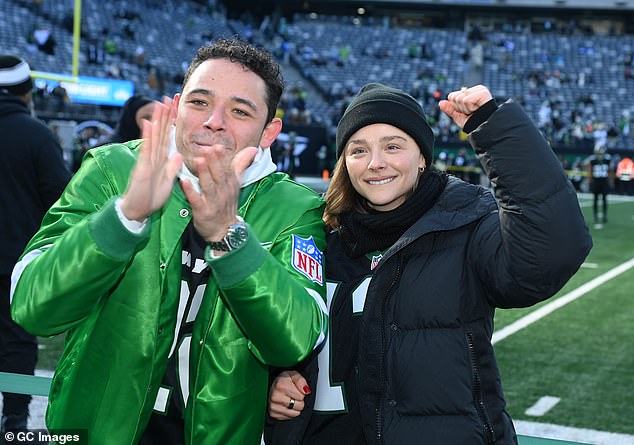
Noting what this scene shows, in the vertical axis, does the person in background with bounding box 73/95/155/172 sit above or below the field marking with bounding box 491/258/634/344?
above

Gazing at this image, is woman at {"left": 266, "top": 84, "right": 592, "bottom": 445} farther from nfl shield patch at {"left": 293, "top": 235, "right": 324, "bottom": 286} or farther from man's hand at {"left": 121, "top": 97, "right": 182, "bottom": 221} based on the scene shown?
man's hand at {"left": 121, "top": 97, "right": 182, "bottom": 221}

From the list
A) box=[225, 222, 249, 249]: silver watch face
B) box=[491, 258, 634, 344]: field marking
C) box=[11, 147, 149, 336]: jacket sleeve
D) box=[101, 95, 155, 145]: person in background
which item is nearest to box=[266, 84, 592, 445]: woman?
box=[225, 222, 249, 249]: silver watch face

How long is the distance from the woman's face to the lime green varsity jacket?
0.25 meters

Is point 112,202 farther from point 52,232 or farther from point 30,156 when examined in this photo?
point 30,156

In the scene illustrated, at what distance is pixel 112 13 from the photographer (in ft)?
124

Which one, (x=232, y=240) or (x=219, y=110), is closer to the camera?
(x=232, y=240)

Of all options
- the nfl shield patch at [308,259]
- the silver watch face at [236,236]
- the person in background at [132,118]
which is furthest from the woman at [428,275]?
the person in background at [132,118]

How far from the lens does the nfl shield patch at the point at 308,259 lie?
77.7 inches

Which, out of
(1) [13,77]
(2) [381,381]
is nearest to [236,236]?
(2) [381,381]

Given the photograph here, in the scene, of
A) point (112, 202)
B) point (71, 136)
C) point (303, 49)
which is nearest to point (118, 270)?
point (112, 202)

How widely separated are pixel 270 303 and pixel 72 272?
41 centimetres

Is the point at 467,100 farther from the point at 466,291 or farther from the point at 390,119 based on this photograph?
the point at 466,291

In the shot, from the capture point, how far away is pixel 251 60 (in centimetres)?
209

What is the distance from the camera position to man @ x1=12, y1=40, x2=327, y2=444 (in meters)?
1.72
